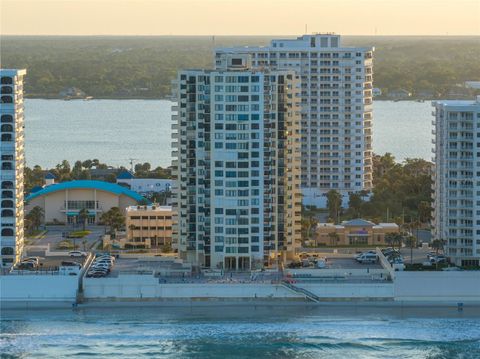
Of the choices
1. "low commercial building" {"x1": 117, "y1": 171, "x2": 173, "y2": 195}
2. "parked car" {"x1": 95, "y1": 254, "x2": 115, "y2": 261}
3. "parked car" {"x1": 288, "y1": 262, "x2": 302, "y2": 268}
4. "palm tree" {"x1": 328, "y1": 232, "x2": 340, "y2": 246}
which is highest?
"low commercial building" {"x1": 117, "y1": 171, "x2": 173, "y2": 195}

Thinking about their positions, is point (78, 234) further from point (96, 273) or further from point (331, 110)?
point (331, 110)

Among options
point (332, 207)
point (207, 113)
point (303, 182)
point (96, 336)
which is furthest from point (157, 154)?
point (96, 336)

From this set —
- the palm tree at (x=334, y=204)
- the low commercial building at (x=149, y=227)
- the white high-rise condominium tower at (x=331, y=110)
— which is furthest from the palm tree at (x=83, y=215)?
the white high-rise condominium tower at (x=331, y=110)

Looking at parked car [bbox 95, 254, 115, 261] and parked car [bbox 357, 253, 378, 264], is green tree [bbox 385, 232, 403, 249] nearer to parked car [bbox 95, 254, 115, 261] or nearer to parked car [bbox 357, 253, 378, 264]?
parked car [bbox 357, 253, 378, 264]

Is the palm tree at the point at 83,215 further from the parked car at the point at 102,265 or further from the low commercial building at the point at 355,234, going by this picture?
the parked car at the point at 102,265

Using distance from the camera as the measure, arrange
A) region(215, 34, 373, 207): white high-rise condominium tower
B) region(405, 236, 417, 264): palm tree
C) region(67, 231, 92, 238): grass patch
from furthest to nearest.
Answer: region(215, 34, 373, 207): white high-rise condominium tower < region(67, 231, 92, 238): grass patch < region(405, 236, 417, 264): palm tree

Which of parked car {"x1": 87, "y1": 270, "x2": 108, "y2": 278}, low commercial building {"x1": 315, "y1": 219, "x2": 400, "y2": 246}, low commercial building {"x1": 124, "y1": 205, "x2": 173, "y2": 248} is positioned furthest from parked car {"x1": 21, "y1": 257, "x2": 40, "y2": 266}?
low commercial building {"x1": 315, "y1": 219, "x2": 400, "y2": 246}
